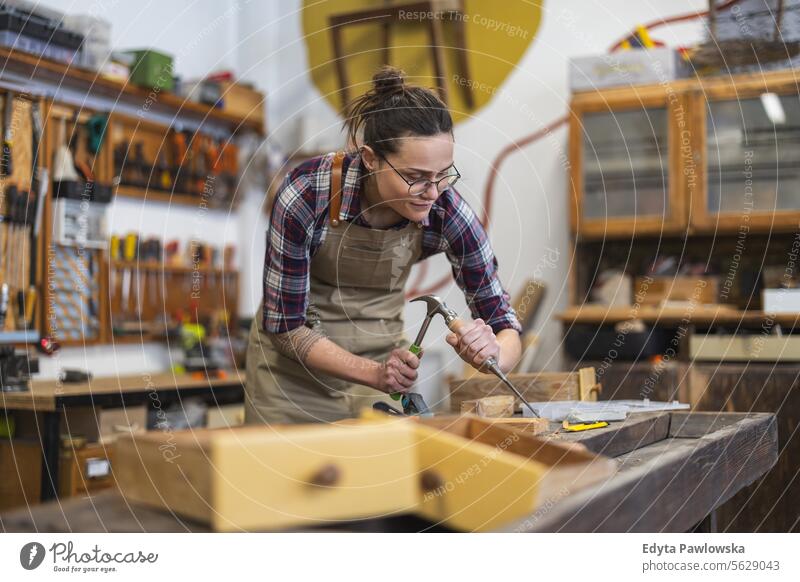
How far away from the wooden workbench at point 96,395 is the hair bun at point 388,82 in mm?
1560

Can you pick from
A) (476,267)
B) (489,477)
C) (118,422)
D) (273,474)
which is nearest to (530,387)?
(476,267)

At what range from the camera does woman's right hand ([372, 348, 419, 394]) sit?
1.61 metres

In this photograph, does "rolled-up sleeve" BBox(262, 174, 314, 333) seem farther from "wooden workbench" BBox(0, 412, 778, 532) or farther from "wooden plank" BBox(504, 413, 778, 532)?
"wooden plank" BBox(504, 413, 778, 532)

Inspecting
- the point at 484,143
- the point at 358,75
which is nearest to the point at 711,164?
the point at 484,143

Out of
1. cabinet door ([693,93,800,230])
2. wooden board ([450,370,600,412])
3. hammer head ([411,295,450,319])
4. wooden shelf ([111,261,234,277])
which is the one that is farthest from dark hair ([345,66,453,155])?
wooden shelf ([111,261,234,277])

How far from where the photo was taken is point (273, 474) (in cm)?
94

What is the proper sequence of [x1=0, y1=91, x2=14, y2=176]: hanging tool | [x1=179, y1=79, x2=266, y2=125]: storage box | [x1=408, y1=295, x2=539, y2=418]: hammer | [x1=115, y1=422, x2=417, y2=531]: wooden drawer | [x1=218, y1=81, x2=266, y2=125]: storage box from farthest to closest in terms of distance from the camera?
[x1=218, y1=81, x2=266, y2=125]: storage box < [x1=179, y1=79, x2=266, y2=125]: storage box < [x1=0, y1=91, x2=14, y2=176]: hanging tool < [x1=408, y1=295, x2=539, y2=418]: hammer < [x1=115, y1=422, x2=417, y2=531]: wooden drawer

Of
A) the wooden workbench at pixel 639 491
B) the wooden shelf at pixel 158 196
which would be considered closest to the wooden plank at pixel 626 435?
the wooden workbench at pixel 639 491

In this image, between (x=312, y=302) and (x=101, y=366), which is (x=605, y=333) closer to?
(x=312, y=302)

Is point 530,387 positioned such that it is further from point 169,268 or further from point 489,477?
point 169,268

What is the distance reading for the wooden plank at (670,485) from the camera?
38.2 inches

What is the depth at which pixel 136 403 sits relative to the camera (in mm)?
3025

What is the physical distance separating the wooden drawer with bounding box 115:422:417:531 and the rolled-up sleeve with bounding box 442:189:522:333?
2.94 ft

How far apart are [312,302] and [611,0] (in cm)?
244
